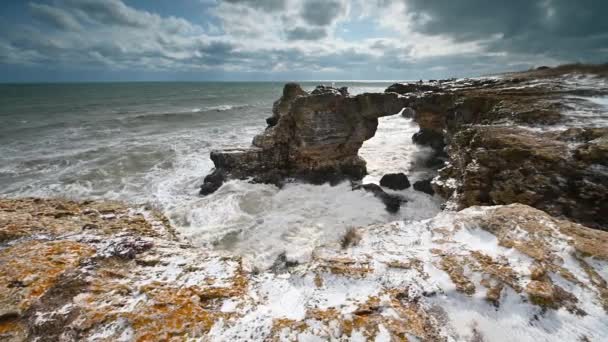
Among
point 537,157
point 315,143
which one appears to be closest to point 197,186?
point 315,143

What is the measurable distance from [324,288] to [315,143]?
16.5 m

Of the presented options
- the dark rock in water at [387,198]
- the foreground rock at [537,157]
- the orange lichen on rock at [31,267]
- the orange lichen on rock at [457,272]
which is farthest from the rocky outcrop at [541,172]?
the orange lichen on rock at [31,267]

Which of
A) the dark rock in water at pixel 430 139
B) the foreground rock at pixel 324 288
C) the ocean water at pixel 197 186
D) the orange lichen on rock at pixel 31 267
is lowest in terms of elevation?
the ocean water at pixel 197 186

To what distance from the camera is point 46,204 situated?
6.45 metres

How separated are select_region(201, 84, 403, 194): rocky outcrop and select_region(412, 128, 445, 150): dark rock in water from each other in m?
8.49

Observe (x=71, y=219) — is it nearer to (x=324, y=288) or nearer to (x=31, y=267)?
(x=31, y=267)

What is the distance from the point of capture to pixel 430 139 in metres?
28.2

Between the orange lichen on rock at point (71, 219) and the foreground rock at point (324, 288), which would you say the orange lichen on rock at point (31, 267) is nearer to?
the foreground rock at point (324, 288)

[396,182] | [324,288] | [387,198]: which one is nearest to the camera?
[324,288]

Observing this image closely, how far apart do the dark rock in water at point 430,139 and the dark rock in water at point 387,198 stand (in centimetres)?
1256

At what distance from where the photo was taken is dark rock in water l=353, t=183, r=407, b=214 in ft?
52.6

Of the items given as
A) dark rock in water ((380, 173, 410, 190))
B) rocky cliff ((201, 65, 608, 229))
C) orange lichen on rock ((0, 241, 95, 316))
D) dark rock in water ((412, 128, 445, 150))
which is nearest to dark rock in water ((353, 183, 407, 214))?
rocky cliff ((201, 65, 608, 229))

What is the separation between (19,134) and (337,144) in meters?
44.1

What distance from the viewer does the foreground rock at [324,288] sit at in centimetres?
339
